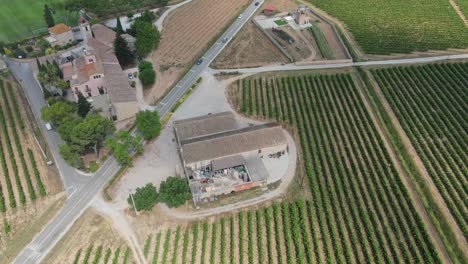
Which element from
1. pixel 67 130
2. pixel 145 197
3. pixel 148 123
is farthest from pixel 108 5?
pixel 145 197

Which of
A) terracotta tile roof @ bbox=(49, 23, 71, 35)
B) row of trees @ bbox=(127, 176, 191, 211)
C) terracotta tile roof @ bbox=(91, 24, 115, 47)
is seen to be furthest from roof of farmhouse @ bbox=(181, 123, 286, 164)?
terracotta tile roof @ bbox=(49, 23, 71, 35)

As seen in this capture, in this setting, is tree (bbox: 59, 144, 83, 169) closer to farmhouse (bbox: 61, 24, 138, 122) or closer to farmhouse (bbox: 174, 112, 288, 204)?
farmhouse (bbox: 61, 24, 138, 122)

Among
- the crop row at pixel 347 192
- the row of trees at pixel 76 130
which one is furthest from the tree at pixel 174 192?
the row of trees at pixel 76 130

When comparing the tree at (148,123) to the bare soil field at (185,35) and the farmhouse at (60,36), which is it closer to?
the bare soil field at (185,35)

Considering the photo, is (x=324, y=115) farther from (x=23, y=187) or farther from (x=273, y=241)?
(x=23, y=187)

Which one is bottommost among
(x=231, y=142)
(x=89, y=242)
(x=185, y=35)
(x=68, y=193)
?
(x=89, y=242)

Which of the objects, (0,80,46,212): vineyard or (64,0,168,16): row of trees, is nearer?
(0,80,46,212): vineyard

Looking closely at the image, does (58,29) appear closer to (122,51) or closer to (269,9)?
(122,51)
